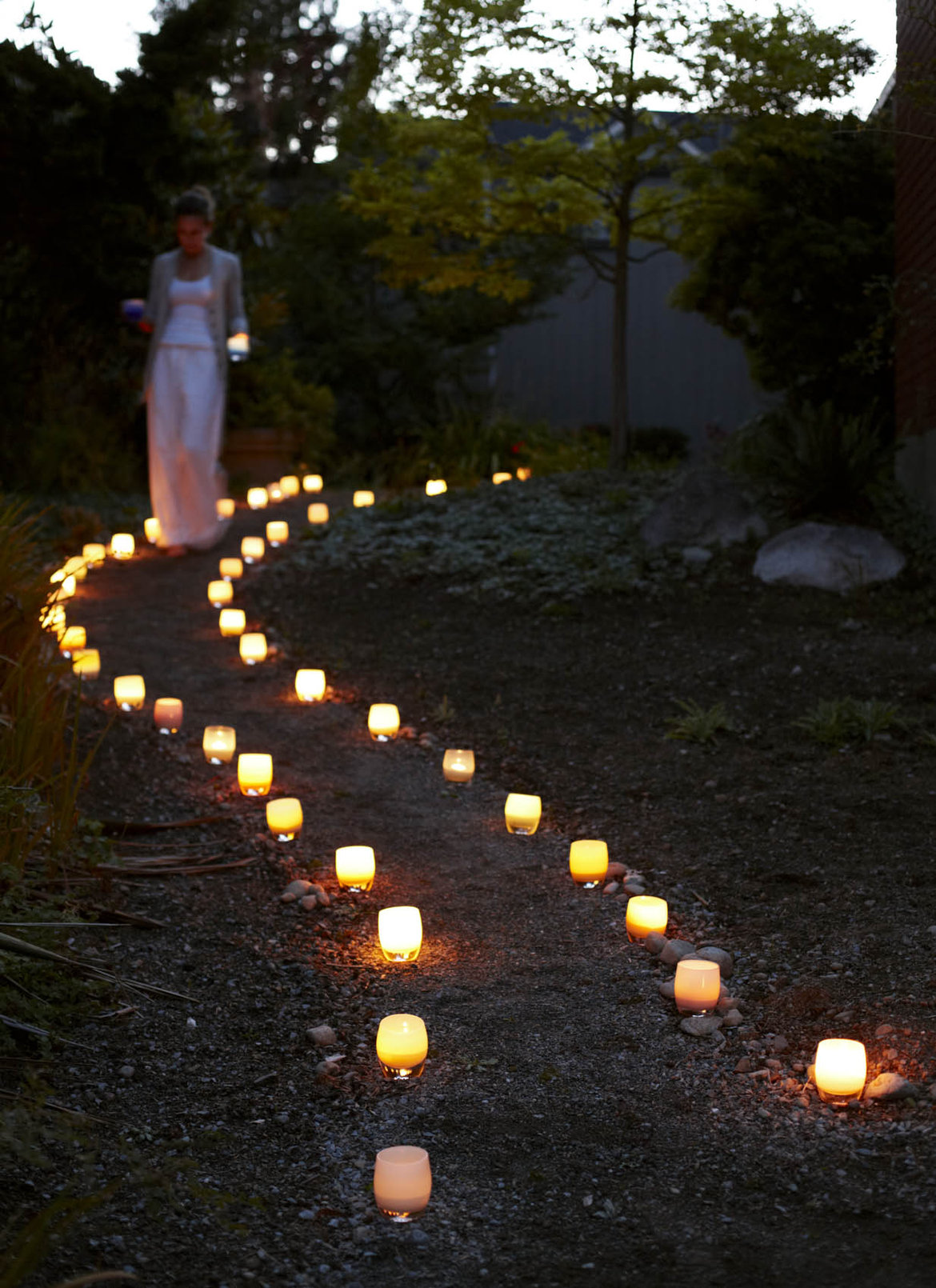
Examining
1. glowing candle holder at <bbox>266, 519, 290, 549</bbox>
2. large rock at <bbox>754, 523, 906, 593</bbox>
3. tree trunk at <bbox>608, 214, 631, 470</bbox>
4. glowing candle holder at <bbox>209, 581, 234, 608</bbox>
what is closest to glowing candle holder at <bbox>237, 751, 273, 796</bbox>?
glowing candle holder at <bbox>209, 581, 234, 608</bbox>

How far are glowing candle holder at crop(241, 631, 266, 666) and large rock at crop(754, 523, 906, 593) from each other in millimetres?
3225

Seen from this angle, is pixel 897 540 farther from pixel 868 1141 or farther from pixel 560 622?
pixel 868 1141

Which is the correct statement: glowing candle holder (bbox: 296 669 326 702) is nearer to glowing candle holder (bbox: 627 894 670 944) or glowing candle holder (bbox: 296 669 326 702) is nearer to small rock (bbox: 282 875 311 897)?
small rock (bbox: 282 875 311 897)

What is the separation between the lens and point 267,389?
13727mm

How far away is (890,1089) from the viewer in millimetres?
2742

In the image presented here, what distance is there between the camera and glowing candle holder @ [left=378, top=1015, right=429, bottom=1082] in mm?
2852

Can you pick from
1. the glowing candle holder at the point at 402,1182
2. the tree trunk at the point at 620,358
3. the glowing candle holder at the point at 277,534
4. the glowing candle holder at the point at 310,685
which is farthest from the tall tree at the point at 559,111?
the glowing candle holder at the point at 402,1182

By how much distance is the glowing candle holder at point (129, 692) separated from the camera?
5816 millimetres

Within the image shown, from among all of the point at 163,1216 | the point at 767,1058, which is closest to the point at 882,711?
the point at 767,1058

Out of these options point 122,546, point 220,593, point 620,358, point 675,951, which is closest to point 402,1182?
point 675,951

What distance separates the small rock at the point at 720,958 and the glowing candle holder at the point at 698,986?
0.19 meters

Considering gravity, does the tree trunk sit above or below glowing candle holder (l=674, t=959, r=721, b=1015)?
above

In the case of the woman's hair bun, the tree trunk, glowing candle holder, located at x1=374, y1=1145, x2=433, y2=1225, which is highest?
the woman's hair bun

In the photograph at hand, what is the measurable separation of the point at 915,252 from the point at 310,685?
205 inches
